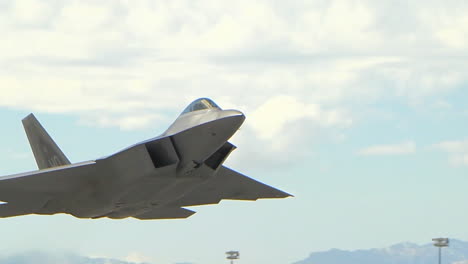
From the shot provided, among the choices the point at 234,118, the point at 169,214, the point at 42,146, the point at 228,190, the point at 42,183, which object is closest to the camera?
the point at 234,118

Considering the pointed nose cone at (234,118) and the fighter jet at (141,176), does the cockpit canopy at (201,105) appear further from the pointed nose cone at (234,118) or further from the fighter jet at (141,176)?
the pointed nose cone at (234,118)

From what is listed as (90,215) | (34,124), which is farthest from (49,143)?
(90,215)

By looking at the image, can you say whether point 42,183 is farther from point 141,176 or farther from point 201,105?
point 201,105

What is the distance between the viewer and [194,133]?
24.0 m

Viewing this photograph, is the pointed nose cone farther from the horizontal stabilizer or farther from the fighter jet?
the horizontal stabilizer

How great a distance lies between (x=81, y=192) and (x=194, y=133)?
5280 mm

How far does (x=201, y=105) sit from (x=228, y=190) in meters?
6.24

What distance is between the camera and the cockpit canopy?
82.0ft

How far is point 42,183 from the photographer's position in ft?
87.4

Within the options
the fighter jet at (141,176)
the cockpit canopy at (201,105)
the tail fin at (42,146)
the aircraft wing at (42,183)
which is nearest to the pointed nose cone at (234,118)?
the fighter jet at (141,176)

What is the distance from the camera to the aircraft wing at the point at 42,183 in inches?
1029

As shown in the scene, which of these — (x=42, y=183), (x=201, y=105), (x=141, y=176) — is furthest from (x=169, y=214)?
(x=201, y=105)

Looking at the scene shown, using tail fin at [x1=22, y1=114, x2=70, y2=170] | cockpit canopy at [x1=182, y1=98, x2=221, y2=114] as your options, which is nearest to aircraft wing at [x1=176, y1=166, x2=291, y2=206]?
cockpit canopy at [x1=182, y1=98, x2=221, y2=114]

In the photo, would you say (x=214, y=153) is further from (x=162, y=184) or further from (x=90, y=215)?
(x=90, y=215)
